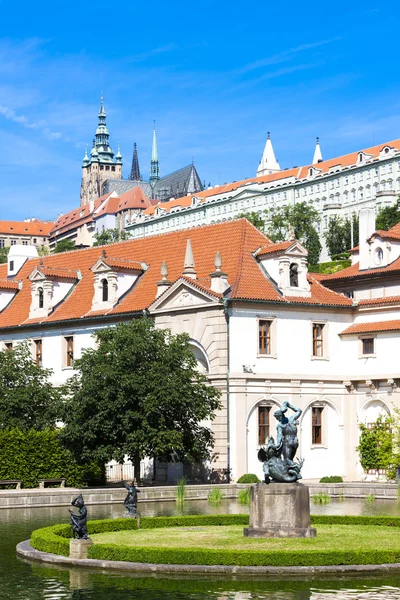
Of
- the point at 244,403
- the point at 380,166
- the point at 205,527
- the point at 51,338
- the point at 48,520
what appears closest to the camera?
the point at 205,527

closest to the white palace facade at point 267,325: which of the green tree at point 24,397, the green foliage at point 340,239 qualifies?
the green tree at point 24,397

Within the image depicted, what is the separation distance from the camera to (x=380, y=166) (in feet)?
643

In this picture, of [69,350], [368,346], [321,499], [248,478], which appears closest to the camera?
[321,499]

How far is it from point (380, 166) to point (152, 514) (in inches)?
6446

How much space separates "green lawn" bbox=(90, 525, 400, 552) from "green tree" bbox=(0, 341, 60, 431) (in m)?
21.3

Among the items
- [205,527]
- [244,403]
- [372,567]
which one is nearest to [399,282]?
[244,403]

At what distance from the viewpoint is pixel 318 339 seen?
57.3 meters

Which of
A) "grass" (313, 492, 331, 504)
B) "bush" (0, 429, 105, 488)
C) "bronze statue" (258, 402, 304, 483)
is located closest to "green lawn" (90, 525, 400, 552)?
"bronze statue" (258, 402, 304, 483)

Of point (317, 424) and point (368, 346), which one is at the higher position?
point (368, 346)

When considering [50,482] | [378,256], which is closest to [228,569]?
[50,482]

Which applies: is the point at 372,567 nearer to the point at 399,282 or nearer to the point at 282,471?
the point at 282,471

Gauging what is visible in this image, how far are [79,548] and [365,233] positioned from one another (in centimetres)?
3730

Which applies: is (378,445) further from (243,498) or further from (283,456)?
(283,456)

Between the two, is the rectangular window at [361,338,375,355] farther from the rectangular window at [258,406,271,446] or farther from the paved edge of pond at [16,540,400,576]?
the paved edge of pond at [16,540,400,576]
